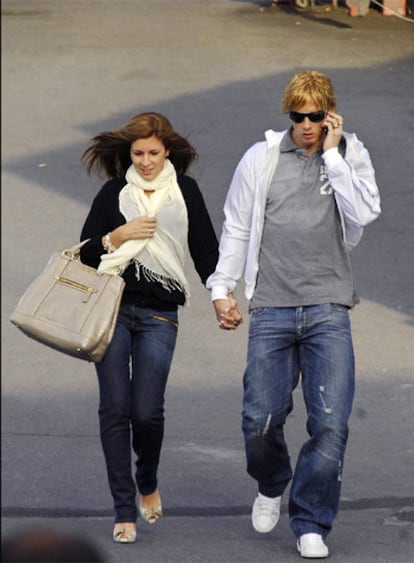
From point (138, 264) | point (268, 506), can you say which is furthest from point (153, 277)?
point (268, 506)

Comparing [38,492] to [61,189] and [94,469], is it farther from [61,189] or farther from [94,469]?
[61,189]

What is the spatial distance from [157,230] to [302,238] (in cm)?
54

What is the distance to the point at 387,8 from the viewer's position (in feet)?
27.4

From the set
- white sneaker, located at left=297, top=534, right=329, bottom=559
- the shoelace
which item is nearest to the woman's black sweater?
the shoelace

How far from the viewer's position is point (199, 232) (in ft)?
14.1

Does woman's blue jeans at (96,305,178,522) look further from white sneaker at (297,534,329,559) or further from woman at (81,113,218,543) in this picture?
white sneaker at (297,534,329,559)

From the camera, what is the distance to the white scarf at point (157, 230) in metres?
4.12

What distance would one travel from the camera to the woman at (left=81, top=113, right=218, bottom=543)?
412 cm

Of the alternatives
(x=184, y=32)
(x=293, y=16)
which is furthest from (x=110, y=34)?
(x=293, y=16)

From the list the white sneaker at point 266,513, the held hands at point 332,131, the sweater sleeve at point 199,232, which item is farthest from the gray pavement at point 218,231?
the held hands at point 332,131

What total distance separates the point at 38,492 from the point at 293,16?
6374 mm

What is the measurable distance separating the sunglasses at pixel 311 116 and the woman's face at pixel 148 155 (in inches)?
19.2

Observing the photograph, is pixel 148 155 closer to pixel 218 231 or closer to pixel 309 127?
pixel 309 127

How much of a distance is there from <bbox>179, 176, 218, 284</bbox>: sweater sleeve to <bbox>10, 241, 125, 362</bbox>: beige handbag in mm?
363
